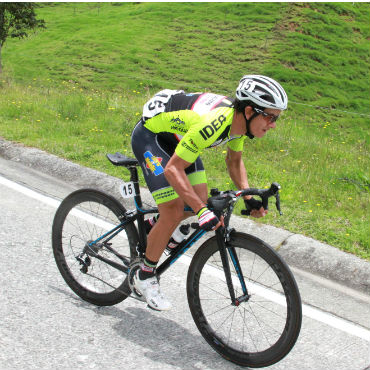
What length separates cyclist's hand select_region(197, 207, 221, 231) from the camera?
3154 millimetres

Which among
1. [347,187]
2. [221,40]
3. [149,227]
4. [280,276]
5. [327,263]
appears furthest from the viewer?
[221,40]

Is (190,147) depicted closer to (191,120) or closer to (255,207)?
(191,120)

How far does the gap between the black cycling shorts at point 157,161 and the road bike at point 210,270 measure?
0.13m

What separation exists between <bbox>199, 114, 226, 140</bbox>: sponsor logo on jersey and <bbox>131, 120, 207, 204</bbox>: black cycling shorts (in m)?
0.48

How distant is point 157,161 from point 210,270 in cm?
84

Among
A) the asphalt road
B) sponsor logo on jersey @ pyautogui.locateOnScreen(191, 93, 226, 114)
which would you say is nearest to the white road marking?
Answer: the asphalt road

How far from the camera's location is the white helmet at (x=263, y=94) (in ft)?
10.8

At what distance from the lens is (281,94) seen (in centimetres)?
334

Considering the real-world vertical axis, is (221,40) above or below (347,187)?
below

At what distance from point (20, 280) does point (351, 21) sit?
34.7 metres

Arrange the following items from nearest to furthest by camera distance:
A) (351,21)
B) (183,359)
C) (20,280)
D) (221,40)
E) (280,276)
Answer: (280,276)
(183,359)
(20,280)
(221,40)
(351,21)

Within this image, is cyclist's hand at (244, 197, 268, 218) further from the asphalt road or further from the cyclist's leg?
the asphalt road

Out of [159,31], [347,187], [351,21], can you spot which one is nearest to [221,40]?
[159,31]

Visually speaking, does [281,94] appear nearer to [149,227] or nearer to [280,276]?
[280,276]
